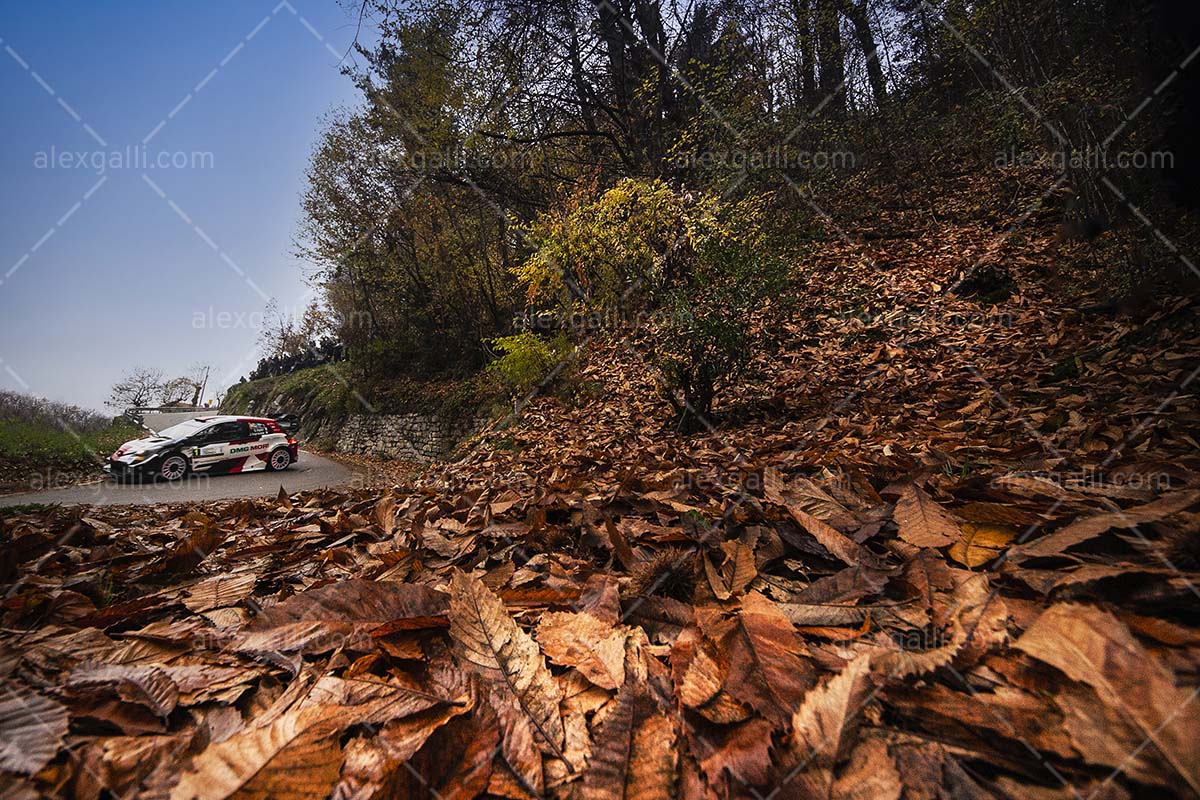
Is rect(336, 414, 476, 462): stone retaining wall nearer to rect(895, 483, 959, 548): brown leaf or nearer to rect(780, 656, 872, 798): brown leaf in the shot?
rect(895, 483, 959, 548): brown leaf

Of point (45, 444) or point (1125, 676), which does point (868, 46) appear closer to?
point (1125, 676)

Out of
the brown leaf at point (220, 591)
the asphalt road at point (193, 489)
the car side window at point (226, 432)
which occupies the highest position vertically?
the car side window at point (226, 432)

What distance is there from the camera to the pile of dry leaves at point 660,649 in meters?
0.55

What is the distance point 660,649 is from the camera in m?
0.84

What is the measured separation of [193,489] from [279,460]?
3144mm

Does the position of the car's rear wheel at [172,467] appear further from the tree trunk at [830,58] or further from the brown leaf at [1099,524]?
the tree trunk at [830,58]

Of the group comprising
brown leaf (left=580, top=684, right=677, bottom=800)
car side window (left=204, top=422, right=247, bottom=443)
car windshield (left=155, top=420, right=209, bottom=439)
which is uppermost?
car windshield (left=155, top=420, right=209, bottom=439)

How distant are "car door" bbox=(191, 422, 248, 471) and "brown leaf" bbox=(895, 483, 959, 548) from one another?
14635 mm

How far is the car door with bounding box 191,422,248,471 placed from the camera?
38.2ft

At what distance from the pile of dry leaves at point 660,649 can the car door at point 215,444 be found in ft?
40.6

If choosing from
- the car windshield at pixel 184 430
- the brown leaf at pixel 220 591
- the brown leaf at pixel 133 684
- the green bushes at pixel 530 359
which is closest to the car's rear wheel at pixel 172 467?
the car windshield at pixel 184 430

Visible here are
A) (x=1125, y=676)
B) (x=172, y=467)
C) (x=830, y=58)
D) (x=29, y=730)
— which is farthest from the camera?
(x=830, y=58)

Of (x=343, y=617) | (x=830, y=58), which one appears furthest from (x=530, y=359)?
(x=830, y=58)

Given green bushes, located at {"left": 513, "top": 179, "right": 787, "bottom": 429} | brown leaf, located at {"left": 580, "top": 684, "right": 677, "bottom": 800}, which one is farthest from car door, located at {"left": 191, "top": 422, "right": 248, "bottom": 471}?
brown leaf, located at {"left": 580, "top": 684, "right": 677, "bottom": 800}
